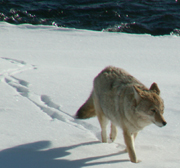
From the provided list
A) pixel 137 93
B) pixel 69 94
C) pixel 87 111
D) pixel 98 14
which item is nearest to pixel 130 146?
pixel 137 93

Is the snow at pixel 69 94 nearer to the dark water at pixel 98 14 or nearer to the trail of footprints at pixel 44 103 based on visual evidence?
the trail of footprints at pixel 44 103

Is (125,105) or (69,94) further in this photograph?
(69,94)

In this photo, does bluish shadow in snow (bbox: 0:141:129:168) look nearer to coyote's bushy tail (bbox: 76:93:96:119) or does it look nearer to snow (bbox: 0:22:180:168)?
snow (bbox: 0:22:180:168)

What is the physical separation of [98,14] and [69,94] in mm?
9684

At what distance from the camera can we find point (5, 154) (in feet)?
10.3

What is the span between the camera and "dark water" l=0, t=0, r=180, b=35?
13.1m

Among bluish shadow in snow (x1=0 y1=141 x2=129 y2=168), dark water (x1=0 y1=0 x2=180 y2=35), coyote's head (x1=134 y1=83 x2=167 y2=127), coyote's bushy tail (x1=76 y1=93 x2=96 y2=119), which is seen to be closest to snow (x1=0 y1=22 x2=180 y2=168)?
bluish shadow in snow (x1=0 y1=141 x2=129 y2=168)

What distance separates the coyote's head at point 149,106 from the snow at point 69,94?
450 millimetres

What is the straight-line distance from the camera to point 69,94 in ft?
16.6

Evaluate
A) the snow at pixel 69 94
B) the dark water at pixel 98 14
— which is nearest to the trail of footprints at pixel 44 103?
the snow at pixel 69 94

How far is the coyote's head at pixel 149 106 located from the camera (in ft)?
10.5

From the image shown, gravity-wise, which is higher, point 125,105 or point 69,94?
point 125,105

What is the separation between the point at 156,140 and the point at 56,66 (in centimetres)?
333

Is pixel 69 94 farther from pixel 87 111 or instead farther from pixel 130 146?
pixel 130 146
